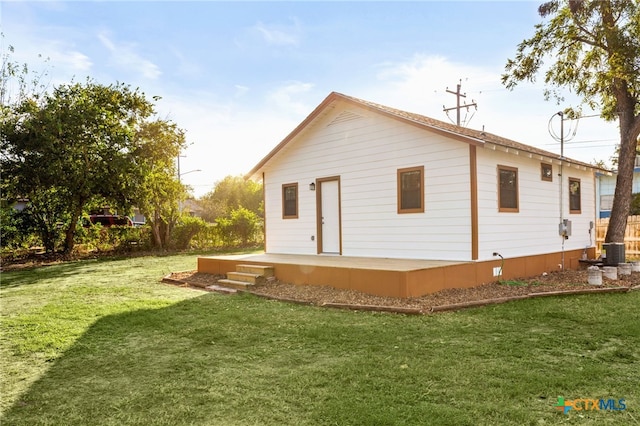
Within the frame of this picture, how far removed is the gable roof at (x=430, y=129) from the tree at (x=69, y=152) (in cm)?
625

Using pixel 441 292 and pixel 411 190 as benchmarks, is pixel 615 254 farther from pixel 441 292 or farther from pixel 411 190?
pixel 441 292

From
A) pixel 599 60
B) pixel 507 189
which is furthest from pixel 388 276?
pixel 599 60

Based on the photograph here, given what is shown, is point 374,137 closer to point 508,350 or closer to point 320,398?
point 508,350

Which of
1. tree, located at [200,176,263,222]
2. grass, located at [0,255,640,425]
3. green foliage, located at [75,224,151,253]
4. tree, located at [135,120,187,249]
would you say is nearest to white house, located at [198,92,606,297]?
grass, located at [0,255,640,425]

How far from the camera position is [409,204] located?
10148 millimetres

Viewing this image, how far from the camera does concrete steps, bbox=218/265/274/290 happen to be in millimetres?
9477

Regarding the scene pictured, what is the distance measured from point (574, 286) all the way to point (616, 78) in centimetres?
651

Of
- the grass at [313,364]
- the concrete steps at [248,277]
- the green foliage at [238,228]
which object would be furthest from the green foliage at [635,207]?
the concrete steps at [248,277]

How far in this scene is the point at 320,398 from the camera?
3.56 meters

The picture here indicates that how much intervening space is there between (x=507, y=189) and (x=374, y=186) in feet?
9.89

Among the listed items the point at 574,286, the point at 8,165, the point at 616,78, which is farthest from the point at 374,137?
the point at 8,165

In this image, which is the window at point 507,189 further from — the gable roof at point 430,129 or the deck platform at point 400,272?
the deck platform at point 400,272

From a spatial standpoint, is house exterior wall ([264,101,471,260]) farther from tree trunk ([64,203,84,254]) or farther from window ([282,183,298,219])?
tree trunk ([64,203,84,254])

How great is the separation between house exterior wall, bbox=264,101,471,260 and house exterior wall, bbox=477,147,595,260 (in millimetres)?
536
